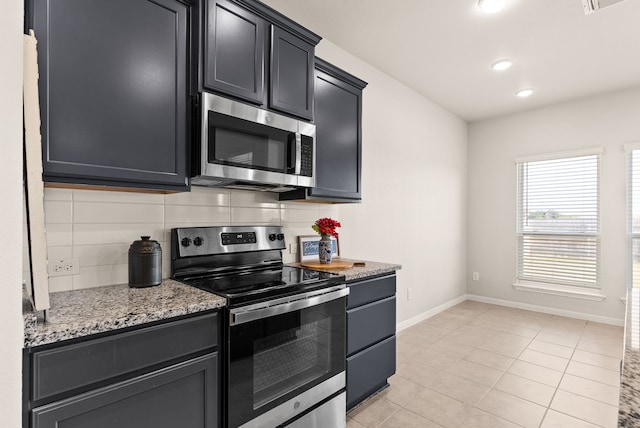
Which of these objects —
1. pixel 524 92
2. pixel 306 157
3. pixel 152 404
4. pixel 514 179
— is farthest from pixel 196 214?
pixel 514 179

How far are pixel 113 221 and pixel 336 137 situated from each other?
1564 mm

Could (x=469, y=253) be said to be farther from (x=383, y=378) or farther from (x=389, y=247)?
(x=383, y=378)

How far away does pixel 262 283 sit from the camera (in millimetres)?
1718

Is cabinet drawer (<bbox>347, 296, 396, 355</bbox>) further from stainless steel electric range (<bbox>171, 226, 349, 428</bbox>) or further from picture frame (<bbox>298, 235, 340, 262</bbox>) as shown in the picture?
picture frame (<bbox>298, 235, 340, 262</bbox>)

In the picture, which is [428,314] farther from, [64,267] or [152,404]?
[64,267]

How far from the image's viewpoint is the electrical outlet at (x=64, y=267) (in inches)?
57.4

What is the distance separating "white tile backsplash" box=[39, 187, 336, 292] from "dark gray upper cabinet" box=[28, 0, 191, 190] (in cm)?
29

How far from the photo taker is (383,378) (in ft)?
7.75

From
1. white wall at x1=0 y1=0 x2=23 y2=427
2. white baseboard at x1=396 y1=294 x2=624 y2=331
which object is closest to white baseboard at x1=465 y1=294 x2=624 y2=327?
white baseboard at x1=396 y1=294 x2=624 y2=331

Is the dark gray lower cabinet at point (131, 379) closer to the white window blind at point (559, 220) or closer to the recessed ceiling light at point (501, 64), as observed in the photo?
the recessed ceiling light at point (501, 64)

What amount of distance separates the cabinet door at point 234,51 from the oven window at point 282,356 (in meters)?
1.22

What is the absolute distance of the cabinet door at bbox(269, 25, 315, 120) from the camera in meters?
1.93

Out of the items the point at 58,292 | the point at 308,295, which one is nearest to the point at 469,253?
the point at 308,295

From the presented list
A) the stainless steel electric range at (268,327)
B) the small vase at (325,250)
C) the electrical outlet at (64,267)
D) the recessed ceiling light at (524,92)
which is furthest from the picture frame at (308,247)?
the recessed ceiling light at (524,92)
